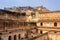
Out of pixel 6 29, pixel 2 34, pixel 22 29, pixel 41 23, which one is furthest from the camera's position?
pixel 41 23

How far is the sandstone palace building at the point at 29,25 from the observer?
63.0ft

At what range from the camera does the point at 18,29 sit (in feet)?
71.7

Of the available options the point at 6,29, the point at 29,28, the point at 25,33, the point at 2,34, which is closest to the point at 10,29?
the point at 6,29

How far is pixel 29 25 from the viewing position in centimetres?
2570

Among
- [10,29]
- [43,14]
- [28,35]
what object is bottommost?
[28,35]

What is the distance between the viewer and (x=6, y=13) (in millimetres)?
21328

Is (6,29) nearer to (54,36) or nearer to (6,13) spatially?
(6,13)

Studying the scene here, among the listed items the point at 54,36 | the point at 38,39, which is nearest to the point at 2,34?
the point at 38,39

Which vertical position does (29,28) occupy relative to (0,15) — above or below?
below

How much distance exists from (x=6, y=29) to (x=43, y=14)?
399 inches

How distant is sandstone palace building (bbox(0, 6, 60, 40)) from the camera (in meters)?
19.2

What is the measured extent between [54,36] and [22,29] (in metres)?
5.33

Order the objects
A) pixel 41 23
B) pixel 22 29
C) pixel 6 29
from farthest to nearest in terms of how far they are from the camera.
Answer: pixel 41 23 < pixel 22 29 < pixel 6 29

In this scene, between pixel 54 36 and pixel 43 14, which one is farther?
pixel 43 14
